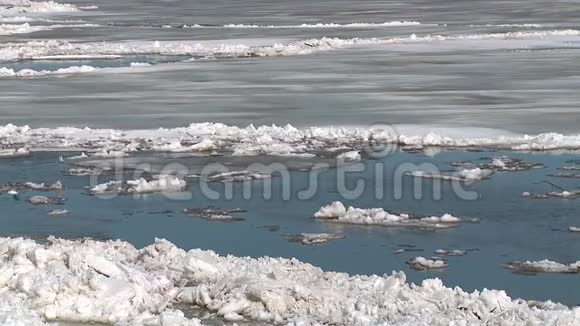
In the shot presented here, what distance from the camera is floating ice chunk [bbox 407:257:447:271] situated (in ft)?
31.6

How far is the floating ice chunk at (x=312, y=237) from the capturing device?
10562 millimetres

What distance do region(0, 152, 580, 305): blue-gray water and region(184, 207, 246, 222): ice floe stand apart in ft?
0.35

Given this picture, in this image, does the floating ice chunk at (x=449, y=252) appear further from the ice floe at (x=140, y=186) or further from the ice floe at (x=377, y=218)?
the ice floe at (x=140, y=186)

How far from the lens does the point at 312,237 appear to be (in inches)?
420

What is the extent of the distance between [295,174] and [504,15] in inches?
1288

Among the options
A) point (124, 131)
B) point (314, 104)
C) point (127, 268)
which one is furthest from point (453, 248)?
point (314, 104)

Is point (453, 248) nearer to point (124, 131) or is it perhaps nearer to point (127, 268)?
point (127, 268)

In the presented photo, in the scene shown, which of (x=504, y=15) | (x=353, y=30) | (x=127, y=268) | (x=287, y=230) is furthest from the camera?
(x=504, y=15)

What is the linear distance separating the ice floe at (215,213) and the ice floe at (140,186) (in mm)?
962

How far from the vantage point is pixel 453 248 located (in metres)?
10.3

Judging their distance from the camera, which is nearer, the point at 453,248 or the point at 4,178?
the point at 453,248

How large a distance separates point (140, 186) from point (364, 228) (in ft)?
10.1

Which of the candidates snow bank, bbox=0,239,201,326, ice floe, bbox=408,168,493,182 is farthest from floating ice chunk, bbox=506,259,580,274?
ice floe, bbox=408,168,493,182

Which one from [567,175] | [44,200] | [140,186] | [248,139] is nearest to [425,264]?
[567,175]
